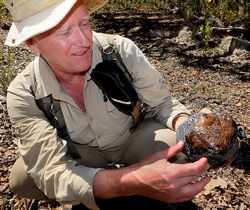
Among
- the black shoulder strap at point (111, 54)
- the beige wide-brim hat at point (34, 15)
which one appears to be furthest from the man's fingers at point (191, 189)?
the beige wide-brim hat at point (34, 15)

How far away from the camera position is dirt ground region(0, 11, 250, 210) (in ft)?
12.5

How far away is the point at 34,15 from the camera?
8.57 ft

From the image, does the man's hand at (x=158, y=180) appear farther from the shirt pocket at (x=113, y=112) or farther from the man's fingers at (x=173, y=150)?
the shirt pocket at (x=113, y=112)

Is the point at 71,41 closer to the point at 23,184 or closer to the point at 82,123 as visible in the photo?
the point at 82,123

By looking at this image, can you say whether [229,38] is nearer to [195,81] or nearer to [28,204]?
[195,81]

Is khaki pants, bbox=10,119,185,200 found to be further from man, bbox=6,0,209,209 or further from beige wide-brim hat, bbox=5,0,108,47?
beige wide-brim hat, bbox=5,0,108,47

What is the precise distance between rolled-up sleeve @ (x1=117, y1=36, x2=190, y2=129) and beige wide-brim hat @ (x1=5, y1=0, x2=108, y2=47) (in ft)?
2.09

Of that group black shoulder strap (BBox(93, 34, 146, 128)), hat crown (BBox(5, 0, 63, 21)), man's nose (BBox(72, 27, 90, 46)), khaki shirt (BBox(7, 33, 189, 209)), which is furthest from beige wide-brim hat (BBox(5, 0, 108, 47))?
black shoulder strap (BBox(93, 34, 146, 128))

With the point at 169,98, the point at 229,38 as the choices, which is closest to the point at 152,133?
the point at 169,98

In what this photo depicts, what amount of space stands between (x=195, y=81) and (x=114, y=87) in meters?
3.58

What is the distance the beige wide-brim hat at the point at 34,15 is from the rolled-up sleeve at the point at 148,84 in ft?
2.09

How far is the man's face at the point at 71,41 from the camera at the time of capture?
262 centimetres

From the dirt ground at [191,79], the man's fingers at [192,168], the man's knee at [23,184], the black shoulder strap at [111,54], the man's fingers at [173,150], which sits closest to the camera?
the man's fingers at [192,168]

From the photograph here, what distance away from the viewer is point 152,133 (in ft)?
10.7
